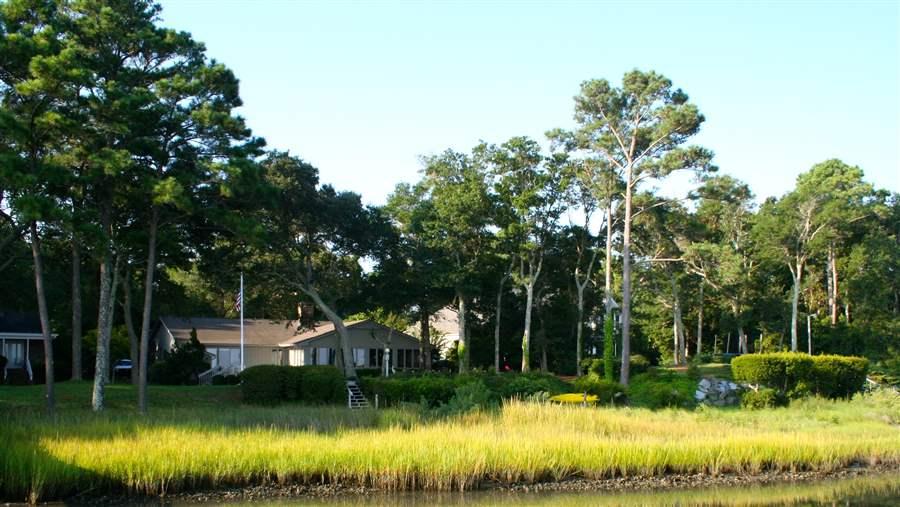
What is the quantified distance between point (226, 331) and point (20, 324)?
11984 mm

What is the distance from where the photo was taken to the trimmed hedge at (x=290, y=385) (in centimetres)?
3173

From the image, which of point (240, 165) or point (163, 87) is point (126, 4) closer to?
point (163, 87)

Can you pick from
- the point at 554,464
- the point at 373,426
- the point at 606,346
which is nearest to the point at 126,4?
the point at 373,426

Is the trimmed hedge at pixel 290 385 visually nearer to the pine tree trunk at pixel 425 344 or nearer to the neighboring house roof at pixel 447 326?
the pine tree trunk at pixel 425 344

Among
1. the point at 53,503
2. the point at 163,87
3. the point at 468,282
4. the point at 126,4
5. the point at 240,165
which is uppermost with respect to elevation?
the point at 126,4

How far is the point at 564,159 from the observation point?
162 ft

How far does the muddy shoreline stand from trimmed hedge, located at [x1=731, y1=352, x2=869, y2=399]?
14.1 metres

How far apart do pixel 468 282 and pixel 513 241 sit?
11.4 feet

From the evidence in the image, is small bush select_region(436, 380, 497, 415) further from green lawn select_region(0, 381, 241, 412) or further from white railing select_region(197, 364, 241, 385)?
white railing select_region(197, 364, 241, 385)

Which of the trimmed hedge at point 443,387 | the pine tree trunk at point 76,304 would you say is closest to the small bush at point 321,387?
the trimmed hedge at point 443,387

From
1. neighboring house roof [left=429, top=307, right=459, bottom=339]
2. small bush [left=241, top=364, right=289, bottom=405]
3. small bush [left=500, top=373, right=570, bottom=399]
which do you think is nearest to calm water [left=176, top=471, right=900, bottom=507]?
small bush [left=500, top=373, right=570, bottom=399]

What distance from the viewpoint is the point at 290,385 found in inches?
1268

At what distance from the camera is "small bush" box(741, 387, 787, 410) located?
103 ft

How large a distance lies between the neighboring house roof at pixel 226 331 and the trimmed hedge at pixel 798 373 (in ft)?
82.6
